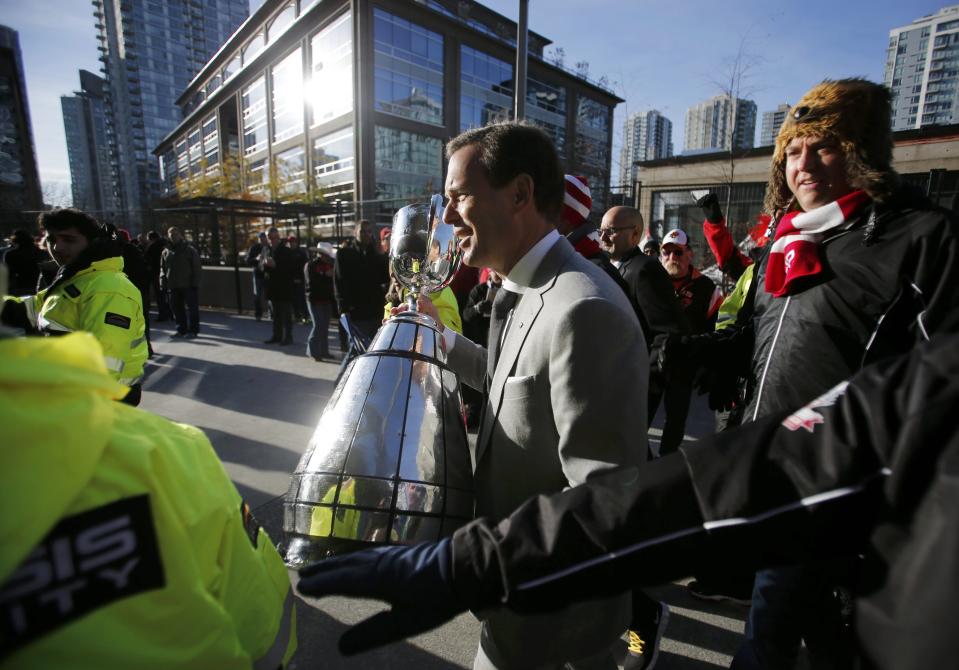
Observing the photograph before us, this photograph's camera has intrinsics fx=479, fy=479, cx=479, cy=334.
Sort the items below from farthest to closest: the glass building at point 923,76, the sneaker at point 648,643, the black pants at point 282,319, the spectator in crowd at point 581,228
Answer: the glass building at point 923,76 < the black pants at point 282,319 < the spectator in crowd at point 581,228 < the sneaker at point 648,643

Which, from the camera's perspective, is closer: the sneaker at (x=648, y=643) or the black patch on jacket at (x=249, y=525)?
the black patch on jacket at (x=249, y=525)

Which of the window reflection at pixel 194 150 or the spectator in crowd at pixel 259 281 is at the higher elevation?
the window reflection at pixel 194 150

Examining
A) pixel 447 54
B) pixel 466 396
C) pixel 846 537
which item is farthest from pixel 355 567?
pixel 447 54

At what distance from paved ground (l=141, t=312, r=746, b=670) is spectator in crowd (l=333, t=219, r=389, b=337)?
3.13 ft

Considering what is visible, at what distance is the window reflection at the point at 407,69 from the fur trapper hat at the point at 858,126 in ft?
101

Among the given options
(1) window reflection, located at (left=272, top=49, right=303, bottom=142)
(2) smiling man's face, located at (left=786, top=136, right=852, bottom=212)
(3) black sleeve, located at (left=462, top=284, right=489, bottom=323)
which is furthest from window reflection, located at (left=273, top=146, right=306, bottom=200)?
(2) smiling man's face, located at (left=786, top=136, right=852, bottom=212)

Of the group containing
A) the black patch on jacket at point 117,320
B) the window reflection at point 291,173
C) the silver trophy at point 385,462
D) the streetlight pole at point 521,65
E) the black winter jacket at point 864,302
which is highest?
the window reflection at point 291,173

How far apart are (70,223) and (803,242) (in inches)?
155

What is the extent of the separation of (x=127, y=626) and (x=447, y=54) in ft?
119

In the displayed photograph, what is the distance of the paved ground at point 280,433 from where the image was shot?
2166mm

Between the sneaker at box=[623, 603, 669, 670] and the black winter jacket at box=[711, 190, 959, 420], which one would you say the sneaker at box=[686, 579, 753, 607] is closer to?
the sneaker at box=[623, 603, 669, 670]

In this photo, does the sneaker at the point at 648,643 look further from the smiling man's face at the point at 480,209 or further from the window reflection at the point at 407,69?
the window reflection at the point at 407,69

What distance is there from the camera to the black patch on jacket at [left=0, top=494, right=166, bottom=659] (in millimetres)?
526

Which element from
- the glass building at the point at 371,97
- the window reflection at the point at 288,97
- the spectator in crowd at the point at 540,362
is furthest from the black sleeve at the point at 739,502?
the window reflection at the point at 288,97
